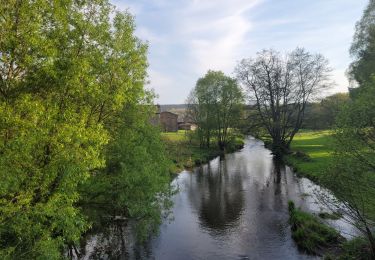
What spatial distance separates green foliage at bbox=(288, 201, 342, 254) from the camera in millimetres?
19906

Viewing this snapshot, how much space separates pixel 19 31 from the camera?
41.7ft

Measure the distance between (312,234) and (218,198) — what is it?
13006 millimetres

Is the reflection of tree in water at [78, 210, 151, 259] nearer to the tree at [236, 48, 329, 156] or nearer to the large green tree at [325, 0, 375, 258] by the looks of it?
the large green tree at [325, 0, 375, 258]

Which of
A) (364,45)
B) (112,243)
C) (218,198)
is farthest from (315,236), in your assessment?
(364,45)

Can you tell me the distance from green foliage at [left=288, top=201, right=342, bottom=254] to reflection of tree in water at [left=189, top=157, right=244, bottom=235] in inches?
202

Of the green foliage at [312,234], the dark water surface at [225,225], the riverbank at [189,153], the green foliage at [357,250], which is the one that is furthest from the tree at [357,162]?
the riverbank at [189,153]

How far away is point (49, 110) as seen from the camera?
39.8ft

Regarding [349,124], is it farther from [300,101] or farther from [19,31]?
[300,101]

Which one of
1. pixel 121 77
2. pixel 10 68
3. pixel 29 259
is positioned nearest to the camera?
pixel 29 259

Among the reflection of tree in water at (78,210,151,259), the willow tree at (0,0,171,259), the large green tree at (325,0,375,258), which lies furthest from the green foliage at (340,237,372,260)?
the willow tree at (0,0,171,259)

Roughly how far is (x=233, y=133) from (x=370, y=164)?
184 ft

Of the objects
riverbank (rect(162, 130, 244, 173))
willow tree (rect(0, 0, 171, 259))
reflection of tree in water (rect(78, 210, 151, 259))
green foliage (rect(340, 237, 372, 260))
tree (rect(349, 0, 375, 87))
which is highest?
tree (rect(349, 0, 375, 87))

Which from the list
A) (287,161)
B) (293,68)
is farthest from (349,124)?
(293,68)

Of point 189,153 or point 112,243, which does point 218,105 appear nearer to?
point 189,153
